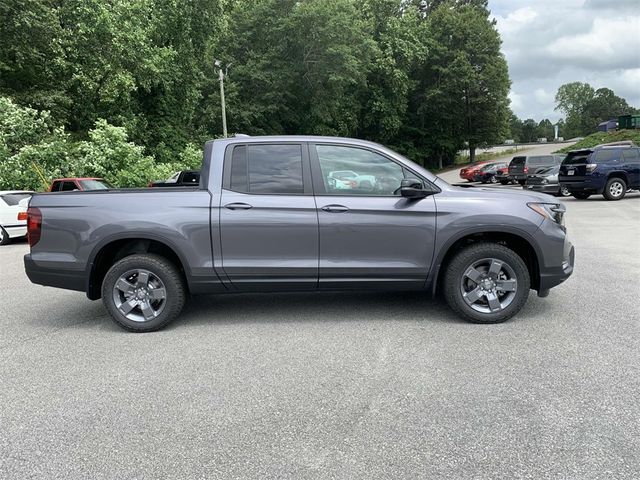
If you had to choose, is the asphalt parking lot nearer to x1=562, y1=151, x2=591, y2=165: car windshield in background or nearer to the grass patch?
x1=562, y1=151, x2=591, y2=165: car windshield in background

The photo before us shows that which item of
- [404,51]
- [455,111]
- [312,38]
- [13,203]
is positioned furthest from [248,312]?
[455,111]

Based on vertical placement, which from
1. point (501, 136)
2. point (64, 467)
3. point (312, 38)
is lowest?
point (64, 467)

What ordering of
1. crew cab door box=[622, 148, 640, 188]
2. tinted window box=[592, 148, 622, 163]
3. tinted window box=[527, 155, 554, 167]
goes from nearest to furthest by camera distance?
tinted window box=[592, 148, 622, 163], crew cab door box=[622, 148, 640, 188], tinted window box=[527, 155, 554, 167]

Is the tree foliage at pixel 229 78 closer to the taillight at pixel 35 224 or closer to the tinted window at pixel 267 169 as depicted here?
the taillight at pixel 35 224

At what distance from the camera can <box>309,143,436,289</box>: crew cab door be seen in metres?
4.72

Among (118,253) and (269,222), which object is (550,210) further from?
(118,253)

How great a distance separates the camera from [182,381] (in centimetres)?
370

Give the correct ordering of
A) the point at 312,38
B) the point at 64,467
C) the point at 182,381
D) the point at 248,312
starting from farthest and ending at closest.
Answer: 1. the point at 312,38
2. the point at 248,312
3. the point at 182,381
4. the point at 64,467

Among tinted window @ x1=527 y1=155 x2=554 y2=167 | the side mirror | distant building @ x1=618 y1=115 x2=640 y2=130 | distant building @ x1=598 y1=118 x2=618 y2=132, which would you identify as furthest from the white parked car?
distant building @ x1=598 y1=118 x2=618 y2=132

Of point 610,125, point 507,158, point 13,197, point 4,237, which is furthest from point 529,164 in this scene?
point 610,125

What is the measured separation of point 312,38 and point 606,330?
116ft

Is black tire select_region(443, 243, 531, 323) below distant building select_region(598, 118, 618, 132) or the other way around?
below

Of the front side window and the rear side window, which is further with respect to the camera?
the rear side window

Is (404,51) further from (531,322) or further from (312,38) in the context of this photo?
(531,322)
